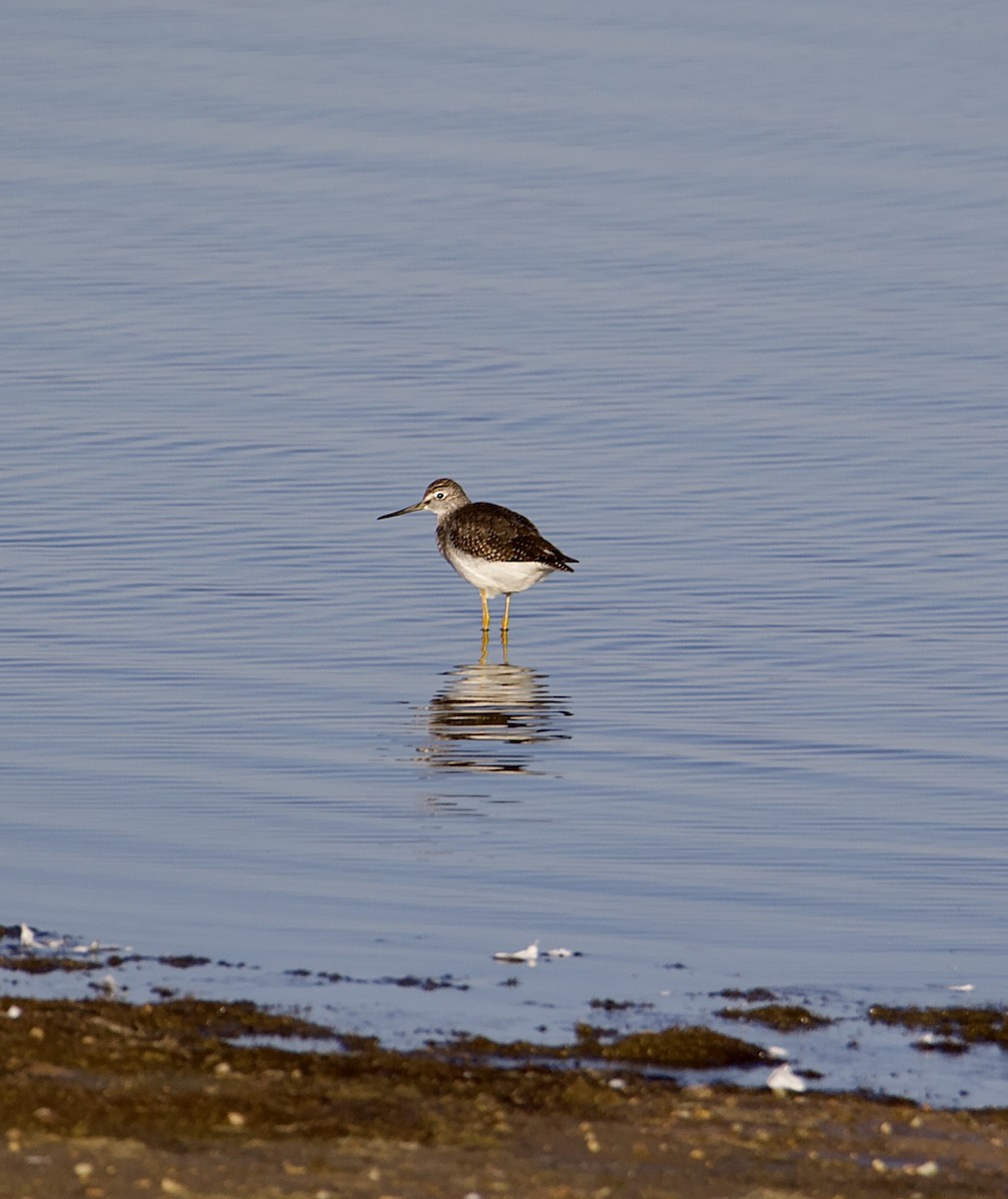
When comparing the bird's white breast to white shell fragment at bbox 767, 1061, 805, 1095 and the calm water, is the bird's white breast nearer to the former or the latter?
the calm water

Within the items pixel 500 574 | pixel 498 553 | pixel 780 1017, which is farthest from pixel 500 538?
pixel 780 1017

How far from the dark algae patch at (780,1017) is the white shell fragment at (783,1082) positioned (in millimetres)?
660

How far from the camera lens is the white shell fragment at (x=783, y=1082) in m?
8.25

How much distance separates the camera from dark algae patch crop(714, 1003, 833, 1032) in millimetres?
9055

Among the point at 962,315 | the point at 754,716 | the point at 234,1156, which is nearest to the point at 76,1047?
the point at 234,1156

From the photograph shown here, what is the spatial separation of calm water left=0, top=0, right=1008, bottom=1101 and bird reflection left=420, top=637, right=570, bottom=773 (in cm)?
4

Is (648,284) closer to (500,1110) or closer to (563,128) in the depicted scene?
(563,128)

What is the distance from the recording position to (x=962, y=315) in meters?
28.0

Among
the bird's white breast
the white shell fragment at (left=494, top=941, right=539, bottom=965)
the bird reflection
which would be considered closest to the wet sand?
the white shell fragment at (left=494, top=941, right=539, bottom=965)

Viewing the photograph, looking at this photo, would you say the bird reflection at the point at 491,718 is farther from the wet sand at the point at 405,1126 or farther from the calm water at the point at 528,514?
the wet sand at the point at 405,1126

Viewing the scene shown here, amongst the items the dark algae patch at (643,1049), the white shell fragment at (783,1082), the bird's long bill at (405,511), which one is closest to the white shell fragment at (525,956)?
the dark algae patch at (643,1049)

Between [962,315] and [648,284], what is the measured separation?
4304 millimetres

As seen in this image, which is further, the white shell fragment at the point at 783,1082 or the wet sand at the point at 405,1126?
the white shell fragment at the point at 783,1082

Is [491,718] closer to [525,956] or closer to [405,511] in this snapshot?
[405,511]
